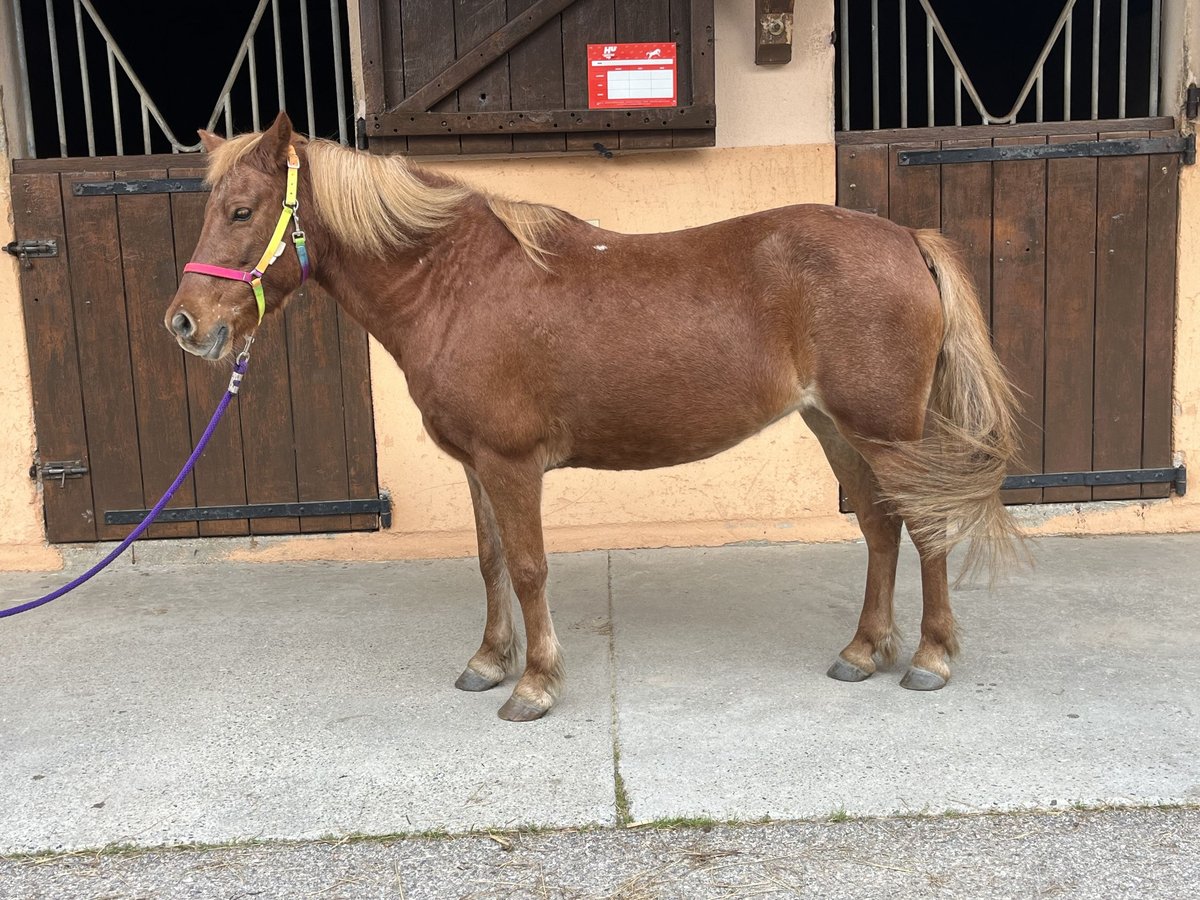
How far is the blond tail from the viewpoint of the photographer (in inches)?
117

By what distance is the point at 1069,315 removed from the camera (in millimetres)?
4633

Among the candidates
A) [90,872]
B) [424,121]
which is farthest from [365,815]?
[424,121]

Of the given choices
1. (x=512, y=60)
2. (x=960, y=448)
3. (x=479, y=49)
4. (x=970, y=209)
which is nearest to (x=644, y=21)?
(x=512, y=60)

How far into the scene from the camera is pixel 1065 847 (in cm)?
225

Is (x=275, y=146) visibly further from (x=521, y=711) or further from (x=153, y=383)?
(x=153, y=383)

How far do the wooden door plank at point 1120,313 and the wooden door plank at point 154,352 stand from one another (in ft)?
14.3

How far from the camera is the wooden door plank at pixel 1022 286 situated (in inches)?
179

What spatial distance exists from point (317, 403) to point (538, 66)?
6.15 feet

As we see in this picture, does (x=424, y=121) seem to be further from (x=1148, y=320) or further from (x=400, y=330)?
(x=1148, y=320)

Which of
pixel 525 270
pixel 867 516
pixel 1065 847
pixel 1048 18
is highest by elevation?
pixel 1048 18

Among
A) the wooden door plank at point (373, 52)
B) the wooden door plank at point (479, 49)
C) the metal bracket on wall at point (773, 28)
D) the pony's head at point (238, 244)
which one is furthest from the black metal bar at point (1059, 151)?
the pony's head at point (238, 244)

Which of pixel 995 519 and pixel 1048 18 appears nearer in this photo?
pixel 995 519

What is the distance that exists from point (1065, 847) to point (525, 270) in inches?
83.7

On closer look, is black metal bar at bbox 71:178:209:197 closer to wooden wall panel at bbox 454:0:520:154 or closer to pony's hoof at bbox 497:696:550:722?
wooden wall panel at bbox 454:0:520:154
